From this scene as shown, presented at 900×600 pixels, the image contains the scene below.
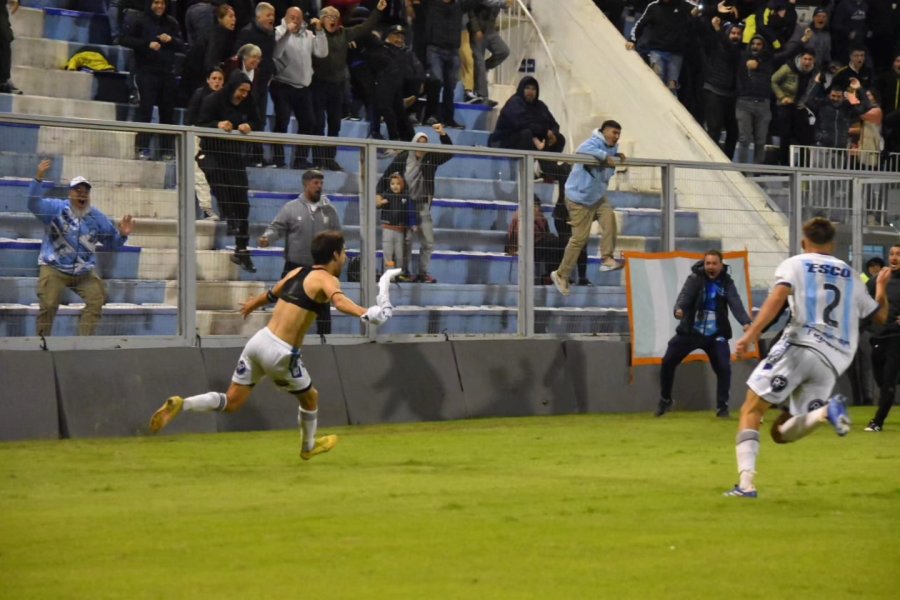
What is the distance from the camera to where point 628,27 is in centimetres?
3300

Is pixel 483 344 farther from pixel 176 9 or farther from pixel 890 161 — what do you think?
pixel 890 161

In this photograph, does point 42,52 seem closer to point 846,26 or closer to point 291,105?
point 291,105

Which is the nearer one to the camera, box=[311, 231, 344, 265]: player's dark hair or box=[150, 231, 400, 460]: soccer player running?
box=[150, 231, 400, 460]: soccer player running

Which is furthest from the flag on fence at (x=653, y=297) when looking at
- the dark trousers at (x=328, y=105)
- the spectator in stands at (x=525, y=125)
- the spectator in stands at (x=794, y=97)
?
the spectator in stands at (x=794, y=97)

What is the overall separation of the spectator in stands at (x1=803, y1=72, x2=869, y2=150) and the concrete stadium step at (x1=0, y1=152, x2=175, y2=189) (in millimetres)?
15388

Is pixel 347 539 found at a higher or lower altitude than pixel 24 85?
lower

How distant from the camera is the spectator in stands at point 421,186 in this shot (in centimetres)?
2045

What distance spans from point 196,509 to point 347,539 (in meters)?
1.78

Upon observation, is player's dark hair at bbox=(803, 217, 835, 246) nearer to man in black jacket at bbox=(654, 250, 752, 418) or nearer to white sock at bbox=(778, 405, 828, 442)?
white sock at bbox=(778, 405, 828, 442)

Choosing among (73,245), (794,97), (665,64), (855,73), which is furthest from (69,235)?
(855,73)

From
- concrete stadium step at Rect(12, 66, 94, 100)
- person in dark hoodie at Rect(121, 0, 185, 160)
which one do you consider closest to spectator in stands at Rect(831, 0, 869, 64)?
person in dark hoodie at Rect(121, 0, 185, 160)

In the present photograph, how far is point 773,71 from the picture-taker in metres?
31.1

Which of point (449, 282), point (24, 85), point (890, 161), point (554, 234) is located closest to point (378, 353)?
point (449, 282)

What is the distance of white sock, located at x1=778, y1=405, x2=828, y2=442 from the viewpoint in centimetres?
1250
